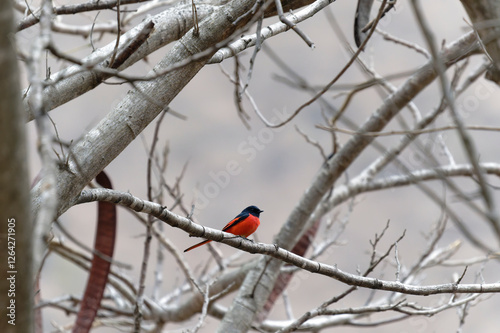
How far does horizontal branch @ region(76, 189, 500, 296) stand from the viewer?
2.41 m

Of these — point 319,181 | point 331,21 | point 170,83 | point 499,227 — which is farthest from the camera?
point 319,181

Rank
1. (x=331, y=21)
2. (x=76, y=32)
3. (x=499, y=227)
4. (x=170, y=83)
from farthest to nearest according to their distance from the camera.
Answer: (x=76, y=32), (x=170, y=83), (x=331, y=21), (x=499, y=227)

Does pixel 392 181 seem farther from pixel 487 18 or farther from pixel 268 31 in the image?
pixel 487 18

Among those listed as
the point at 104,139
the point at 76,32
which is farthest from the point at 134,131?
the point at 76,32

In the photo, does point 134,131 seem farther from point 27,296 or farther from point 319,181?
point 319,181

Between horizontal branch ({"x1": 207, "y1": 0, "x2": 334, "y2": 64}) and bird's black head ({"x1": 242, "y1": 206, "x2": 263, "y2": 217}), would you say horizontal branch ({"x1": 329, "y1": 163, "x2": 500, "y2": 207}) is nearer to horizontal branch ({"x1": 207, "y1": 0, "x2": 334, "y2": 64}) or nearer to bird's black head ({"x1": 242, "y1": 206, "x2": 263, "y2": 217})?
bird's black head ({"x1": 242, "y1": 206, "x2": 263, "y2": 217})

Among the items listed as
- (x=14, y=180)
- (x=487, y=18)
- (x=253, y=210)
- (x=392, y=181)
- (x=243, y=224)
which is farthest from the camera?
(x=392, y=181)

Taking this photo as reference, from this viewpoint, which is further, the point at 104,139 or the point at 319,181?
the point at 319,181

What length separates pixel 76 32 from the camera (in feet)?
18.2

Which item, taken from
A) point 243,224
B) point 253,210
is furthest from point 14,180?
point 253,210

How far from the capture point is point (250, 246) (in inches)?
103

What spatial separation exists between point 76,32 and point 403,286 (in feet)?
13.9

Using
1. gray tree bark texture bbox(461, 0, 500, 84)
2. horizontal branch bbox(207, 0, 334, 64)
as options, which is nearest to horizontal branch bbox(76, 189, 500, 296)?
horizontal branch bbox(207, 0, 334, 64)


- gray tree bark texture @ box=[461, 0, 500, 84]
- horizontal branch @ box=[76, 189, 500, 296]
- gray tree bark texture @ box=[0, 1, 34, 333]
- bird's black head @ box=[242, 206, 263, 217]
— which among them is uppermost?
bird's black head @ box=[242, 206, 263, 217]
